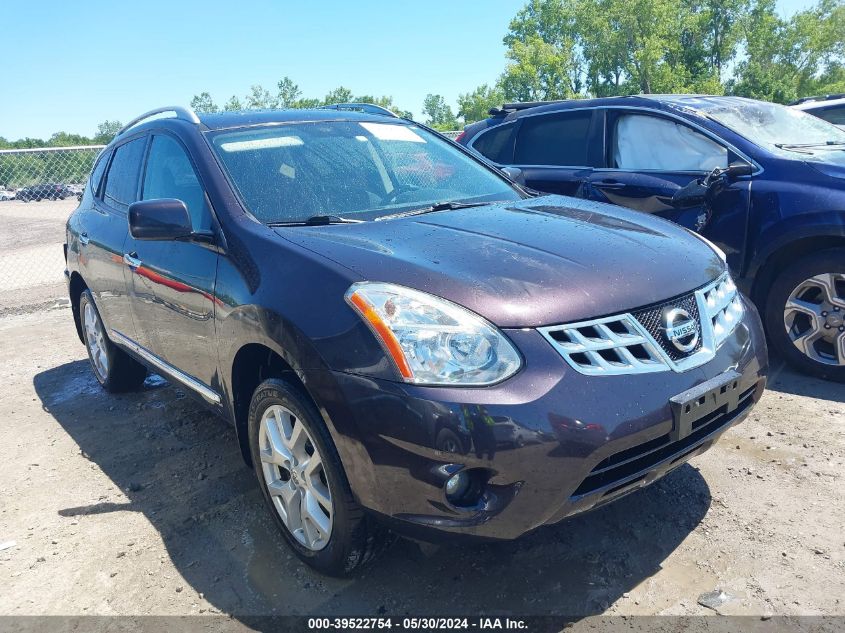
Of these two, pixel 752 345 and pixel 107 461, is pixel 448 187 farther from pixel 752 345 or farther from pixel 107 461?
pixel 107 461

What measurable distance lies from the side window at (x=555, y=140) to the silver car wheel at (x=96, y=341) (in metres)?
3.49

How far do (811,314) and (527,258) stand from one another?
2.53 meters

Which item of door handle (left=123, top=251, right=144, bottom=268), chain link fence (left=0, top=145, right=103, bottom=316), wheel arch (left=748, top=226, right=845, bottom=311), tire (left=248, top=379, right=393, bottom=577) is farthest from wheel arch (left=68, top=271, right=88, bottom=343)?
wheel arch (left=748, top=226, right=845, bottom=311)

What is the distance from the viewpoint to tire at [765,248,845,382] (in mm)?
3969

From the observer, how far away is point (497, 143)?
6.07 meters

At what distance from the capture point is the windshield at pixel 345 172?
3.02 metres

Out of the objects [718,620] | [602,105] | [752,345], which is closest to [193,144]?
[752,345]

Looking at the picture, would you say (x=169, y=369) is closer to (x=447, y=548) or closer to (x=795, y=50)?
(x=447, y=548)

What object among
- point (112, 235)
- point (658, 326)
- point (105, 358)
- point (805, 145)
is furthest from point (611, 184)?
point (105, 358)

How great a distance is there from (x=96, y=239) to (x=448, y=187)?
225cm

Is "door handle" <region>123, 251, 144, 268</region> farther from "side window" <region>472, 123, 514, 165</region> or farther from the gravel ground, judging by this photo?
the gravel ground

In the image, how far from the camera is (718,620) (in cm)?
221

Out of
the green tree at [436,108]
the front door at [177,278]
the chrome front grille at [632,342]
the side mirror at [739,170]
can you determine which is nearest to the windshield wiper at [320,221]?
the front door at [177,278]

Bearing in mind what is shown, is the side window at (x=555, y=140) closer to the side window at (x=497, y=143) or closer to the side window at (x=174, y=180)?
the side window at (x=497, y=143)
